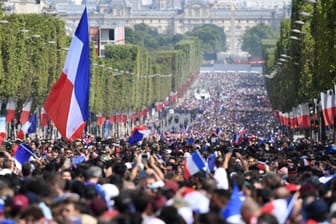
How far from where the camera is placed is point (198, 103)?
190750 mm

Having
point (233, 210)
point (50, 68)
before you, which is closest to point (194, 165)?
point (233, 210)

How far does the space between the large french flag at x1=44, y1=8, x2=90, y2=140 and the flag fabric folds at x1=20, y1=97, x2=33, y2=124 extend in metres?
32.7

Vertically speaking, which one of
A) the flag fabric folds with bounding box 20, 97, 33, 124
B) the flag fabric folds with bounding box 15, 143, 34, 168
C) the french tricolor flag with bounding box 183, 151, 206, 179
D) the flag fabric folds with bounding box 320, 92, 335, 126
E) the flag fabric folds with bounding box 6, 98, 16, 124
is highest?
the french tricolor flag with bounding box 183, 151, 206, 179

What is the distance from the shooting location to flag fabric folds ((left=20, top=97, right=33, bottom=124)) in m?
69.6

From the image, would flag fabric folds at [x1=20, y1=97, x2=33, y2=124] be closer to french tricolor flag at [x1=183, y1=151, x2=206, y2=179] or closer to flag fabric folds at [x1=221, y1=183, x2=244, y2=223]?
french tricolor flag at [x1=183, y1=151, x2=206, y2=179]

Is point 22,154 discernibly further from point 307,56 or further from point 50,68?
point 50,68

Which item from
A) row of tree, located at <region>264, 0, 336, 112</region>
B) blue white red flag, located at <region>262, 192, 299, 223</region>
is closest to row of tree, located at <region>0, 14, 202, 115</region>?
row of tree, located at <region>264, 0, 336, 112</region>

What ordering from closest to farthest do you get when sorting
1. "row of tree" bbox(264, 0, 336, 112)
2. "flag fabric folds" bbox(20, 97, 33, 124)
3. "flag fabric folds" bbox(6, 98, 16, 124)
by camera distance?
"row of tree" bbox(264, 0, 336, 112), "flag fabric folds" bbox(20, 97, 33, 124), "flag fabric folds" bbox(6, 98, 16, 124)

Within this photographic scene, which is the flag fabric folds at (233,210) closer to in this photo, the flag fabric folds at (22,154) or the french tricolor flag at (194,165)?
the french tricolor flag at (194,165)

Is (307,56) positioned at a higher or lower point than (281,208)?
lower

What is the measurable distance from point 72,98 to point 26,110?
3895 cm

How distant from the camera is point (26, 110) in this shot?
7412 centimetres

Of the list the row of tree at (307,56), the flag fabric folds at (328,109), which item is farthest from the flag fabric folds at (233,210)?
the row of tree at (307,56)

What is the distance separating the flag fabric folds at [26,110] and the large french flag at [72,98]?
32.7m
